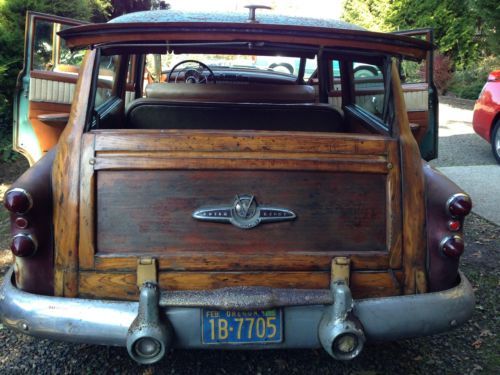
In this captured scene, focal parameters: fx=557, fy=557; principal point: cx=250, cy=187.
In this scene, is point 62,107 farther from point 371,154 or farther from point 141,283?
point 371,154

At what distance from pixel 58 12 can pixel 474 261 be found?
7345mm

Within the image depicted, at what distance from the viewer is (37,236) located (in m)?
2.68

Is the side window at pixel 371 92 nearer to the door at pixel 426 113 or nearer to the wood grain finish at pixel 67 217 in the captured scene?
the door at pixel 426 113

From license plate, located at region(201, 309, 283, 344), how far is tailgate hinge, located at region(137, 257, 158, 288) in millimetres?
306

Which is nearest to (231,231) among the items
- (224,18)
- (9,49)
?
(224,18)

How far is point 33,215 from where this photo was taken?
2.66 m

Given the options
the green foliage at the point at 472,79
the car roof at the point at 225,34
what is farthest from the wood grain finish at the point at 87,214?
the green foliage at the point at 472,79

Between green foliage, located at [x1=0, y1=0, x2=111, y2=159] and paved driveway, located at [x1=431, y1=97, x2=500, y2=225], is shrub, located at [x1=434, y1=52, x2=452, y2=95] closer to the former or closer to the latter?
paved driveway, located at [x1=431, y1=97, x2=500, y2=225]

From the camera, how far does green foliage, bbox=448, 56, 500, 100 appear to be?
50.6 ft

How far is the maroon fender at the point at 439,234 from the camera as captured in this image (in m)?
2.80

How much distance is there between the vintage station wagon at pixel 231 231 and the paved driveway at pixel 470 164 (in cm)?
325

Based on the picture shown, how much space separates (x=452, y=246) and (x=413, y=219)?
0.23m

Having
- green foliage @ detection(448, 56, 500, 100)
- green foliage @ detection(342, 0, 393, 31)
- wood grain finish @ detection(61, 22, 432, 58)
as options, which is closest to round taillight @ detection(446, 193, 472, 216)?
wood grain finish @ detection(61, 22, 432, 58)

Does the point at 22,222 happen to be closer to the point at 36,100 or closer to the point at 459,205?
the point at 459,205
